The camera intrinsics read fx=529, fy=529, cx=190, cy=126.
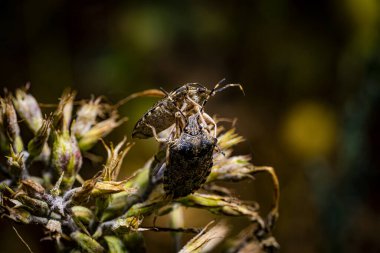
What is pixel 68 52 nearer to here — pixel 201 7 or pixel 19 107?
pixel 201 7

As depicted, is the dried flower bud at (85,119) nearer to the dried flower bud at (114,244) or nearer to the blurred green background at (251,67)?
the dried flower bud at (114,244)

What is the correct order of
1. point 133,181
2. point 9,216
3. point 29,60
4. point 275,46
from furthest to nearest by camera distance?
point 275,46
point 29,60
point 133,181
point 9,216

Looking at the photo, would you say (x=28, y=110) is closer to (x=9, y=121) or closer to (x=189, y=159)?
(x=9, y=121)

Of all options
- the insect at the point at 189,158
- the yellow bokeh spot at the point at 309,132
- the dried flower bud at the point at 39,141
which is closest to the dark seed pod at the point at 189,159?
the insect at the point at 189,158

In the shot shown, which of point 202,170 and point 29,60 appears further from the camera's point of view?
point 29,60

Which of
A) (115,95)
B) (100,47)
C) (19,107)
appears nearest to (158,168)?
(19,107)

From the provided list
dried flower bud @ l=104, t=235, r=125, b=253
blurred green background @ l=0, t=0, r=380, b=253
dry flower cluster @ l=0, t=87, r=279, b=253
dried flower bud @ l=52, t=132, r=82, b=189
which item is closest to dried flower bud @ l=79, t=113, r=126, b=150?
dry flower cluster @ l=0, t=87, r=279, b=253

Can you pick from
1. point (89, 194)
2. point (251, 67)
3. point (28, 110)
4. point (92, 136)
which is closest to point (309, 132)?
point (251, 67)
